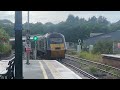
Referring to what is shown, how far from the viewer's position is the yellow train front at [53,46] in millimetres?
25594

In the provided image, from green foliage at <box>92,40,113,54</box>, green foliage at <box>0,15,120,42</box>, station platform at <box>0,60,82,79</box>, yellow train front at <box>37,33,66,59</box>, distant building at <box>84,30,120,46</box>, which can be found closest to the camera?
station platform at <box>0,60,82,79</box>

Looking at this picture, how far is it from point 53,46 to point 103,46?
25.3ft

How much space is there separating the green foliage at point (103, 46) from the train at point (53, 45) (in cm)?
566

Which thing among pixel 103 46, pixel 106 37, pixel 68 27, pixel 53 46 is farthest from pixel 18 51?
pixel 106 37

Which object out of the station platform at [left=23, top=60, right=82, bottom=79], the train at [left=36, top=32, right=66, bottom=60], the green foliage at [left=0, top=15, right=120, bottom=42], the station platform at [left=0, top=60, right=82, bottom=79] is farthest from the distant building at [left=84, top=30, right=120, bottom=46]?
the station platform at [left=0, top=60, right=82, bottom=79]

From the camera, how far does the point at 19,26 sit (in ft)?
17.4

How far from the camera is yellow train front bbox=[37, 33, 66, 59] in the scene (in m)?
25.6

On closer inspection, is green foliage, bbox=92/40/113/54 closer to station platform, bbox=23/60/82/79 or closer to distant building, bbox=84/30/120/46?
distant building, bbox=84/30/120/46

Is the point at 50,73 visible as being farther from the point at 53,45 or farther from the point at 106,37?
the point at 106,37
